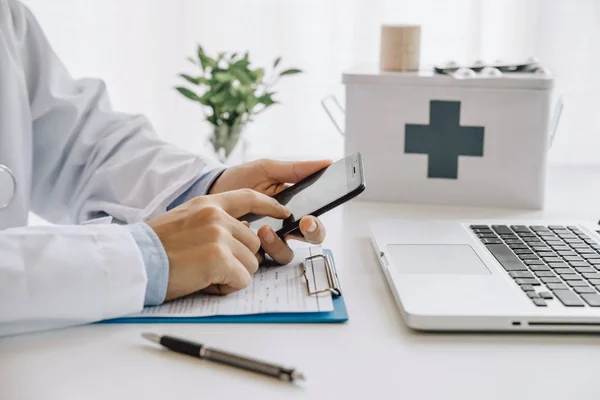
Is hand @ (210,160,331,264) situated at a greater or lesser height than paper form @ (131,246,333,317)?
greater

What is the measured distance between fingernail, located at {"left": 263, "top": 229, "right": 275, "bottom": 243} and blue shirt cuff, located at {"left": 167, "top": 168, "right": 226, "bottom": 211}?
22 cm

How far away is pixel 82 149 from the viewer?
113 cm

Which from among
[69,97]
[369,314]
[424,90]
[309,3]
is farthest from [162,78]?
[369,314]

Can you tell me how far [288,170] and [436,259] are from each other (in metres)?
0.24

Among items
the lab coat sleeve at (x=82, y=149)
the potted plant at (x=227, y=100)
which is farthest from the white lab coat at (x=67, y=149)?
A: the potted plant at (x=227, y=100)

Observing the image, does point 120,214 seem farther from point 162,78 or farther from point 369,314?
point 162,78

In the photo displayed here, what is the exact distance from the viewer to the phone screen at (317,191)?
81 centimetres

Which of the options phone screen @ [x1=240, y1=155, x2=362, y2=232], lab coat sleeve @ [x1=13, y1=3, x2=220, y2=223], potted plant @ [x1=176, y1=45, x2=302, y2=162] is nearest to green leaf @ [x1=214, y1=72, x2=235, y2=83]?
potted plant @ [x1=176, y1=45, x2=302, y2=162]

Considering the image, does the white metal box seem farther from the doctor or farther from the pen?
the pen

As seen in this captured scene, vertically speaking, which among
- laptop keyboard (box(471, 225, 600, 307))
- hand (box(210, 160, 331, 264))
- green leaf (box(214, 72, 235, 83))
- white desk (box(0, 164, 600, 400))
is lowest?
white desk (box(0, 164, 600, 400))

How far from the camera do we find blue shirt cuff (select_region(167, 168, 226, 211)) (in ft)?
3.29

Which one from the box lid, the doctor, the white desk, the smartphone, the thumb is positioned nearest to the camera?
the white desk

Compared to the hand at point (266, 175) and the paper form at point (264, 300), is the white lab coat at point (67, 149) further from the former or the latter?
the paper form at point (264, 300)

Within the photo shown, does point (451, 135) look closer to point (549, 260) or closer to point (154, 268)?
point (549, 260)
